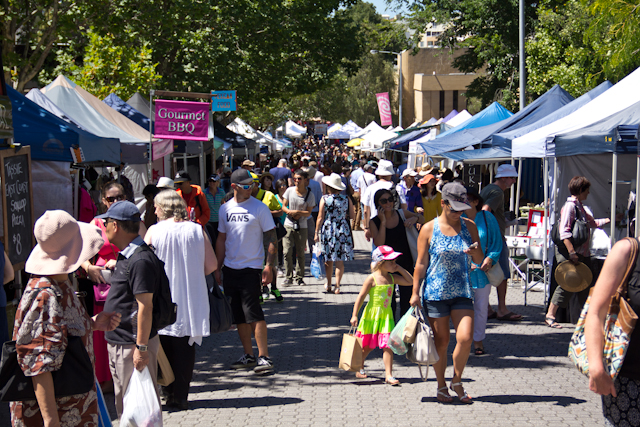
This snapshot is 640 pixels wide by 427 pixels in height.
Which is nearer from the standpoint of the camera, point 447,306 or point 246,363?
point 447,306

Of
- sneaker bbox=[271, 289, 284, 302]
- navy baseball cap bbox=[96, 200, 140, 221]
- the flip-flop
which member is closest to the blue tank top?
navy baseball cap bbox=[96, 200, 140, 221]

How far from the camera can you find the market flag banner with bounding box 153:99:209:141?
10336 mm

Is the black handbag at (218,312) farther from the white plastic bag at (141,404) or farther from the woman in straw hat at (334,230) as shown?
the woman in straw hat at (334,230)

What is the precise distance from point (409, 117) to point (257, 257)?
60.4 meters

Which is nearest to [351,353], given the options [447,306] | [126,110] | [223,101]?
[447,306]

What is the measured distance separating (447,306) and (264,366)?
76.9 inches

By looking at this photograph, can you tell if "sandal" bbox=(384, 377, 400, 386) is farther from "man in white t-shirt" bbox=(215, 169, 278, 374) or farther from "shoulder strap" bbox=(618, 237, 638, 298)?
"shoulder strap" bbox=(618, 237, 638, 298)

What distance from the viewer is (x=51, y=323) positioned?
3357 mm

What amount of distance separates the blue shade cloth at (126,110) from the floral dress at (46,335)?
1146 cm

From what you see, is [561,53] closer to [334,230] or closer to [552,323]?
[334,230]

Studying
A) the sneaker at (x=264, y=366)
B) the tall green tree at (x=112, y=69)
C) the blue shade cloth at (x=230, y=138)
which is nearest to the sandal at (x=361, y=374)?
the sneaker at (x=264, y=366)

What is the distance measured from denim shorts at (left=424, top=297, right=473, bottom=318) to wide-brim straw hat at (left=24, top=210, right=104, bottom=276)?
2.97m

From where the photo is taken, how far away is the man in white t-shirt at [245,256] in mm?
6512

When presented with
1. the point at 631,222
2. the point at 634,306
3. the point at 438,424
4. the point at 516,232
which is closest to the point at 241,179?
the point at 438,424
